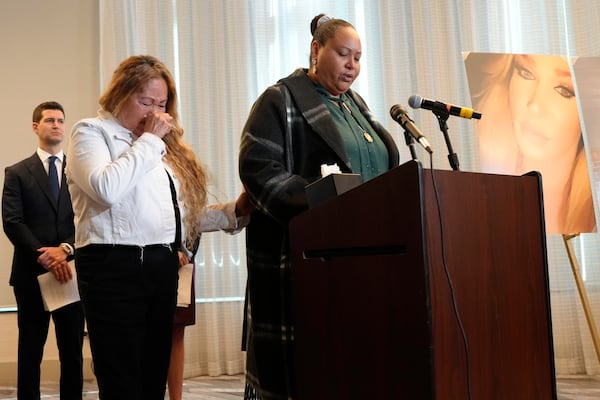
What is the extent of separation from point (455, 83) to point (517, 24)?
23.0 inches

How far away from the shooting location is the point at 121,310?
1.75 metres

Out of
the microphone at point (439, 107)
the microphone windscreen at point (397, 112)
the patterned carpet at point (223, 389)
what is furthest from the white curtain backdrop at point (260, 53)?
the microphone windscreen at point (397, 112)

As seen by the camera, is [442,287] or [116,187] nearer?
[442,287]

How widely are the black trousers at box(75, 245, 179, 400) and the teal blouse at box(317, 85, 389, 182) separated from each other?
64 cm

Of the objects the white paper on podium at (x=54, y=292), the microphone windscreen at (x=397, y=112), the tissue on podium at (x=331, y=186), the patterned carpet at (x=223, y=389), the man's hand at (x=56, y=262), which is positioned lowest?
the patterned carpet at (x=223, y=389)

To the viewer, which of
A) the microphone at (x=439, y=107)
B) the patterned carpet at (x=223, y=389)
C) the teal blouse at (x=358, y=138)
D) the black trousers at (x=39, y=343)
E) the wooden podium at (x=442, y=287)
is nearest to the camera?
the wooden podium at (x=442, y=287)

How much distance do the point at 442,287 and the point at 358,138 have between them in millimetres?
982

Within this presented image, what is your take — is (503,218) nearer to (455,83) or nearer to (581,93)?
(581,93)

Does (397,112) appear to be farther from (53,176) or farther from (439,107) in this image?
(53,176)

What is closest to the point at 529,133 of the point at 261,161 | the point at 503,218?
the point at 261,161

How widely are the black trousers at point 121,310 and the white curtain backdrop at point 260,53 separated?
2583mm

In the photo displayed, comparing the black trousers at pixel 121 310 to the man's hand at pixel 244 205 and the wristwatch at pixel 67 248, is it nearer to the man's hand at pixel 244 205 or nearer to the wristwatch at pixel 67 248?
the man's hand at pixel 244 205

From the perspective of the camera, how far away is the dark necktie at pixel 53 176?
351 cm

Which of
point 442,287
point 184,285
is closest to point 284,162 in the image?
point 442,287
